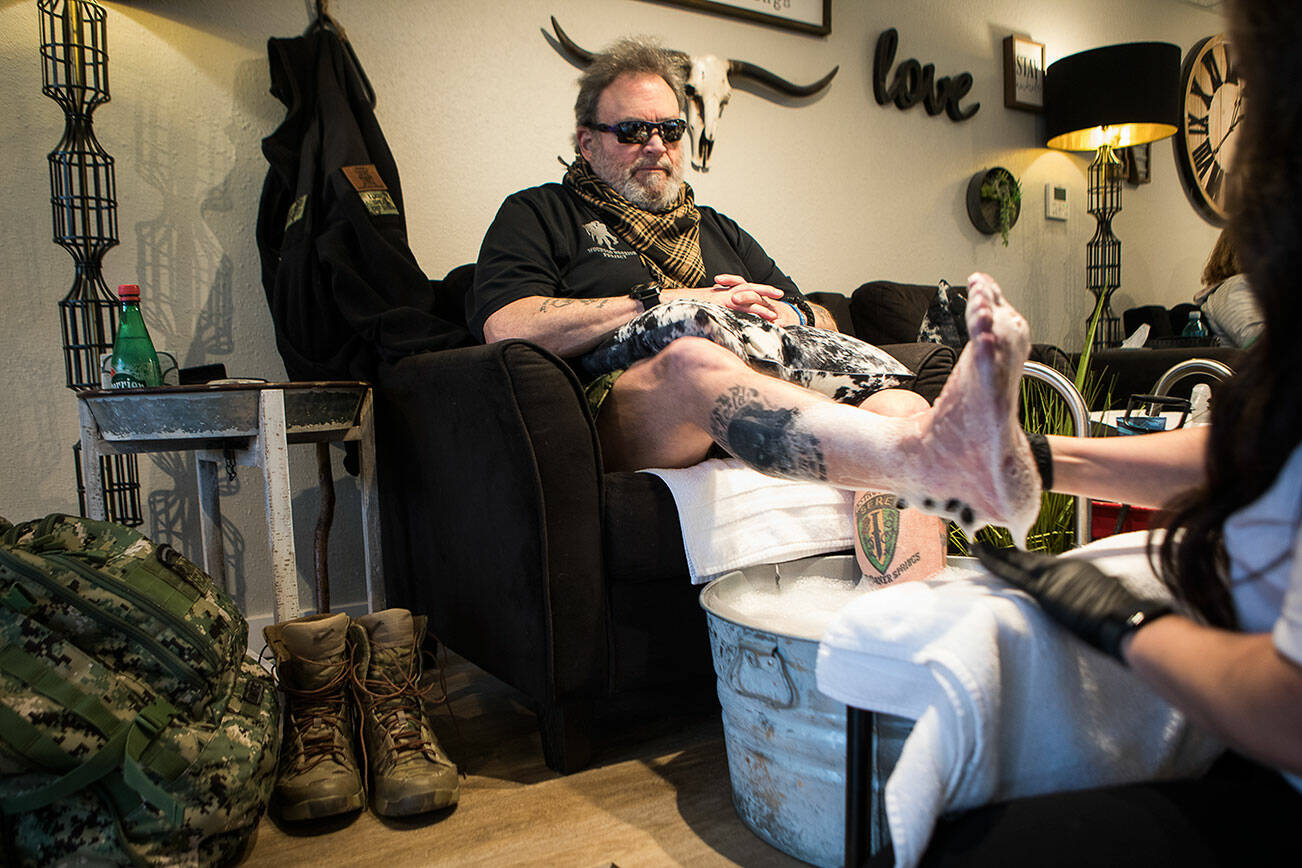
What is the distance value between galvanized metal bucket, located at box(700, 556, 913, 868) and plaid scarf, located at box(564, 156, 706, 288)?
0.95 meters

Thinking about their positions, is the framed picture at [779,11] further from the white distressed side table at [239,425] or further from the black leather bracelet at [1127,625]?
the black leather bracelet at [1127,625]

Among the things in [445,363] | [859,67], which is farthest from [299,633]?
[859,67]

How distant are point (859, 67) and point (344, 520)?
232cm

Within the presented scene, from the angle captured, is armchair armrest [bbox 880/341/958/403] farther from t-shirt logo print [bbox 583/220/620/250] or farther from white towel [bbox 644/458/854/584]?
t-shirt logo print [bbox 583/220/620/250]

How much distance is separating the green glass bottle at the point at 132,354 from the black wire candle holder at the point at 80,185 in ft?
0.37

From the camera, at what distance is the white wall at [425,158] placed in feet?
6.11

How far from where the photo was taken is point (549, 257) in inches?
71.1

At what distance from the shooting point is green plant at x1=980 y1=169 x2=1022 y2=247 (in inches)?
134

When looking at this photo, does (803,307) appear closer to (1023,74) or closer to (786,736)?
(786,736)

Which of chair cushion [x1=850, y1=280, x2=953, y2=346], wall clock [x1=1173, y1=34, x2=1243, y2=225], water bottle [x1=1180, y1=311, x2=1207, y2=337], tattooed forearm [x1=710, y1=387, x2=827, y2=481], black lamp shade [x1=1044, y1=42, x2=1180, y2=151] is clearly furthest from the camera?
wall clock [x1=1173, y1=34, x2=1243, y2=225]

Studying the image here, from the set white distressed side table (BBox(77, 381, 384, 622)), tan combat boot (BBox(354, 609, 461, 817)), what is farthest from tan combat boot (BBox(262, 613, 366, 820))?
white distressed side table (BBox(77, 381, 384, 622))

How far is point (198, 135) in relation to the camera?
200cm

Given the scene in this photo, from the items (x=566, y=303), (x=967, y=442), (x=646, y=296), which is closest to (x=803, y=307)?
(x=646, y=296)

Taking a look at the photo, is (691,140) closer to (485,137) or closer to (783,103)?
(783,103)
